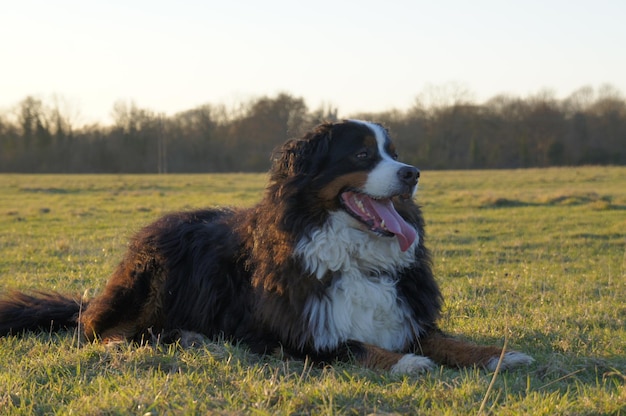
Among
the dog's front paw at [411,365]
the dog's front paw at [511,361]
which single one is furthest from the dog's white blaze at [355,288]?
the dog's front paw at [511,361]

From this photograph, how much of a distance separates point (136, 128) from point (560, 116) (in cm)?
4351

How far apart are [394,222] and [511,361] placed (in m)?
1.34

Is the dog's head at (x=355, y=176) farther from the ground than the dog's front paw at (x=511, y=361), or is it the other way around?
the dog's head at (x=355, y=176)

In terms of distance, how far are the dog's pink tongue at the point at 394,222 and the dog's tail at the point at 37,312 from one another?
2.94 metres

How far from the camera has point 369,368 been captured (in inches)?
187

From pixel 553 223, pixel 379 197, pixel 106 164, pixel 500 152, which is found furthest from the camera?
pixel 106 164

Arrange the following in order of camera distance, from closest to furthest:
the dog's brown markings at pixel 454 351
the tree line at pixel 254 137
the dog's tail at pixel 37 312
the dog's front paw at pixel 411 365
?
the dog's front paw at pixel 411 365
the dog's brown markings at pixel 454 351
the dog's tail at pixel 37 312
the tree line at pixel 254 137

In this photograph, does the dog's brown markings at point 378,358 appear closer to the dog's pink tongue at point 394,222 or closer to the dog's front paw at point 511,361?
the dog's front paw at point 511,361

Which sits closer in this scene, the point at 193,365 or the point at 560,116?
the point at 193,365

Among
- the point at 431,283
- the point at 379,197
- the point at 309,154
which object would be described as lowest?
the point at 431,283

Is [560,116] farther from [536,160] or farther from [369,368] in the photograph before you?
[369,368]

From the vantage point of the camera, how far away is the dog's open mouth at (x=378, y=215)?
17.1 feet

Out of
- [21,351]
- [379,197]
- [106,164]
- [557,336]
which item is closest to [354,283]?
[379,197]

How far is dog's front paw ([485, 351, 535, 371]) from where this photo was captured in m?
4.71
